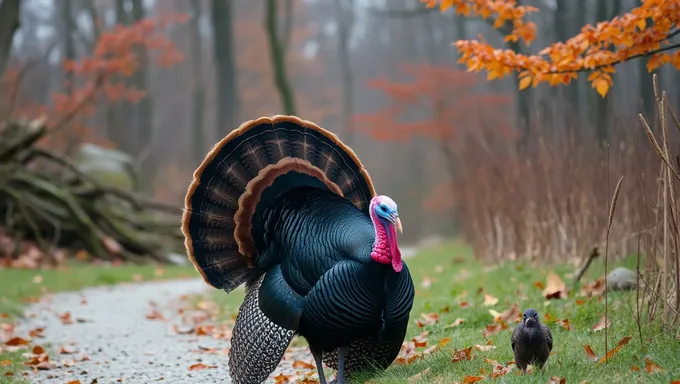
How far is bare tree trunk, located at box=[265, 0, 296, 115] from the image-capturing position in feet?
60.4

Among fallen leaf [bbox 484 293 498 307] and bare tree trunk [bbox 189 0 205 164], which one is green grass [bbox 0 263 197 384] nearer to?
fallen leaf [bbox 484 293 498 307]

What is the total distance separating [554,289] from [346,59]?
29.9 meters

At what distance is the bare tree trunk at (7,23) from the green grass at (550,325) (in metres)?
6.71

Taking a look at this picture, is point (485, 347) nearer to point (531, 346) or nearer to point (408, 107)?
point (531, 346)

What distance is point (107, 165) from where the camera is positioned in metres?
20.5

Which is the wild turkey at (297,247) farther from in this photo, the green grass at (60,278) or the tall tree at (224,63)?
the tall tree at (224,63)

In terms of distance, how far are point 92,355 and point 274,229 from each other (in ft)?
8.91

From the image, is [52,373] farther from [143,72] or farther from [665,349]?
[143,72]

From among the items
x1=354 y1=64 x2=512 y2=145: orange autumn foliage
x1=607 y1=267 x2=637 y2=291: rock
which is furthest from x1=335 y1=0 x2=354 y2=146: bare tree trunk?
x1=607 y1=267 x2=637 y2=291: rock

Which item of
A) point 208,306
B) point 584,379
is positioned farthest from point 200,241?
point 208,306

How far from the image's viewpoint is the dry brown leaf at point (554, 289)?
6.82 metres

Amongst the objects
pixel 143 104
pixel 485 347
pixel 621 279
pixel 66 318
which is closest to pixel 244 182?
pixel 485 347

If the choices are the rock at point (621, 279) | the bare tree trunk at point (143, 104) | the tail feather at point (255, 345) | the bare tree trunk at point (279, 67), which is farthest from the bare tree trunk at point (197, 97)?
the tail feather at point (255, 345)

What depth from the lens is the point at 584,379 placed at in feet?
13.6
